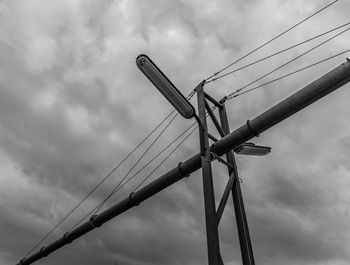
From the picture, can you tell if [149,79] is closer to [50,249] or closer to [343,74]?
[343,74]

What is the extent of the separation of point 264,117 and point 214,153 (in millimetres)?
1480

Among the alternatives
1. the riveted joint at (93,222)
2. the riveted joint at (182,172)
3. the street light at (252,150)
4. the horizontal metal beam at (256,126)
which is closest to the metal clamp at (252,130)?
the horizontal metal beam at (256,126)

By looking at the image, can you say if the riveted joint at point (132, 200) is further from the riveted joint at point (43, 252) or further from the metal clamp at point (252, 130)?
the riveted joint at point (43, 252)

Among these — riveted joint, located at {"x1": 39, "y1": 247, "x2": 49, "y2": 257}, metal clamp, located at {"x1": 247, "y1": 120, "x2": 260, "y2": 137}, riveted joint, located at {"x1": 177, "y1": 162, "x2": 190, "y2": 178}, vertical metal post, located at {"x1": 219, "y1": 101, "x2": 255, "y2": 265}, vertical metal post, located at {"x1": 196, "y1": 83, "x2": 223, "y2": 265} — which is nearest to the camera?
vertical metal post, located at {"x1": 196, "y1": 83, "x2": 223, "y2": 265}

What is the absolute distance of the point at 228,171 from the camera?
7.86m

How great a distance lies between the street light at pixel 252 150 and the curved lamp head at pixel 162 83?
2087 millimetres

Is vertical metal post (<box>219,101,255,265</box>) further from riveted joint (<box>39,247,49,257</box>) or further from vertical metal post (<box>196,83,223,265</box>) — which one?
riveted joint (<box>39,247,49,257</box>)

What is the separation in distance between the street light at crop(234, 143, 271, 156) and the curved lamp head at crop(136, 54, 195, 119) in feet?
6.85

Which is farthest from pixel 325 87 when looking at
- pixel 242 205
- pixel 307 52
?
pixel 242 205

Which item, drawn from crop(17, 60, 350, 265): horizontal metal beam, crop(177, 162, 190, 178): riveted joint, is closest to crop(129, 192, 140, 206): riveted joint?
crop(17, 60, 350, 265): horizontal metal beam

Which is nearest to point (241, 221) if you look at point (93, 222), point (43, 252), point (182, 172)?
point (182, 172)

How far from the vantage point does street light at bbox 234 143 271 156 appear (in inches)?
307

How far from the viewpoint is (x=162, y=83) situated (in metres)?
6.19

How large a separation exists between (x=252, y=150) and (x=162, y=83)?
10.4 ft
